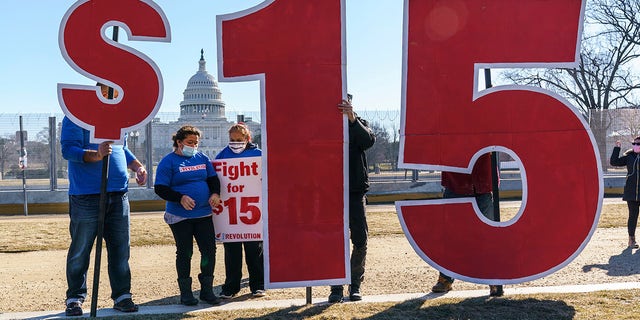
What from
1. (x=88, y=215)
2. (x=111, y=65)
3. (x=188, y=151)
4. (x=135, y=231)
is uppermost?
(x=111, y=65)

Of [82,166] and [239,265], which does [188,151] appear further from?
[239,265]

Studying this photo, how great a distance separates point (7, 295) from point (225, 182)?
8.64ft

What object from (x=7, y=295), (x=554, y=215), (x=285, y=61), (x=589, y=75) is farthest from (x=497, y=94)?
(x=589, y=75)

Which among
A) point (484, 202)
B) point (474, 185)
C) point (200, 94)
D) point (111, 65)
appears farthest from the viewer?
point (200, 94)

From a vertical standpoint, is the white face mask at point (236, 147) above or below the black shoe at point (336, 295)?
above


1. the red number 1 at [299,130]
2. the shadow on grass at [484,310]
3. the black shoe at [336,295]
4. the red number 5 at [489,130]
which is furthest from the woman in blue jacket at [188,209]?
the red number 5 at [489,130]

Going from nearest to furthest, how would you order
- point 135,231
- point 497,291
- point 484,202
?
point 497,291, point 484,202, point 135,231

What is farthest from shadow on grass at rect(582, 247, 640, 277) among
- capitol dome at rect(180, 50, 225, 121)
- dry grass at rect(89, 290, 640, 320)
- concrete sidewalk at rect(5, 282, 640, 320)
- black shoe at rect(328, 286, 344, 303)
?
capitol dome at rect(180, 50, 225, 121)

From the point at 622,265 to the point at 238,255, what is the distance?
494 centimetres

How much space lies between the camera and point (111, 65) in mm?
5000

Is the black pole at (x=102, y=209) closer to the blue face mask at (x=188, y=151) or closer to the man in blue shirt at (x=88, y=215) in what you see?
the man in blue shirt at (x=88, y=215)

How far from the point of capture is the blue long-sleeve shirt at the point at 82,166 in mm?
5219

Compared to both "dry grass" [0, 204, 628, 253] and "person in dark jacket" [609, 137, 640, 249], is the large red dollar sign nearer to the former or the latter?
"dry grass" [0, 204, 628, 253]

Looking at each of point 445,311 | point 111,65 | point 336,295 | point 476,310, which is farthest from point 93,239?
point 476,310
